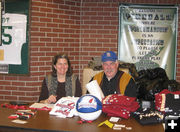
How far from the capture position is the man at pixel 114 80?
3.21 meters

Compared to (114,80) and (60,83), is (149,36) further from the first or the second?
(60,83)

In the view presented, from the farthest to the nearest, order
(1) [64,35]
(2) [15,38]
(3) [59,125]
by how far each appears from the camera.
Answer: (1) [64,35]
(2) [15,38]
(3) [59,125]

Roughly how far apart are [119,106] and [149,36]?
2.64 metres

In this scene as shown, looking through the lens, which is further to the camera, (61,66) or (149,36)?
(149,36)

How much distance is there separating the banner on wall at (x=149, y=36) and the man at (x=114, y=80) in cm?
169

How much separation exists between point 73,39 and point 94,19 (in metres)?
0.54

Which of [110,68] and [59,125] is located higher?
[110,68]

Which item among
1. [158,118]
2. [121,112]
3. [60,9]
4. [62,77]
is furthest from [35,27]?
[158,118]

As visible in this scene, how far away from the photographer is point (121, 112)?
248 cm

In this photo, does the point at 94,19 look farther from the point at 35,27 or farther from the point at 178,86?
the point at 178,86

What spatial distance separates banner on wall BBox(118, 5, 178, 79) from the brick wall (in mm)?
119

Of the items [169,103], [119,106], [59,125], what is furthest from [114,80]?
[59,125]

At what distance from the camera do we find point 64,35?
14.9ft

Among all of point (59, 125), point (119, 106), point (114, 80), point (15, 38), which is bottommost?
point (59, 125)
